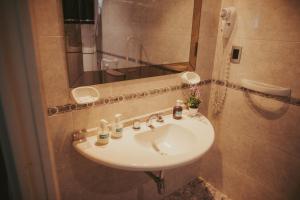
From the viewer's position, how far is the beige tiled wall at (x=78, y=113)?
89cm

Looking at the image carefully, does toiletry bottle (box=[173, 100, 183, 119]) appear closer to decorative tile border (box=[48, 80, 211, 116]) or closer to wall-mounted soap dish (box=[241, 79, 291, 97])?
decorative tile border (box=[48, 80, 211, 116])

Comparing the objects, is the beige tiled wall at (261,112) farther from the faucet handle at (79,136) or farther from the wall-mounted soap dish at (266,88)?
the faucet handle at (79,136)

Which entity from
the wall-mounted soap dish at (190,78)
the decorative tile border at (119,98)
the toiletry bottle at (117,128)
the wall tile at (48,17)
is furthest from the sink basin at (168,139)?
the wall tile at (48,17)

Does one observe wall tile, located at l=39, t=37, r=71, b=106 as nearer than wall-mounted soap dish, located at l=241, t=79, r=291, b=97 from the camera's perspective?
Yes

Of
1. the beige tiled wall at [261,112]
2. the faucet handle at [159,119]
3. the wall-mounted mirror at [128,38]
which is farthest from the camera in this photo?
the faucet handle at [159,119]

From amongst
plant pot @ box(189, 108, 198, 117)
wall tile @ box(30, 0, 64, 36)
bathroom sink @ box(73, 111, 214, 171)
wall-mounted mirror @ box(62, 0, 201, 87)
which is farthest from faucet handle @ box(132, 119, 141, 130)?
wall tile @ box(30, 0, 64, 36)

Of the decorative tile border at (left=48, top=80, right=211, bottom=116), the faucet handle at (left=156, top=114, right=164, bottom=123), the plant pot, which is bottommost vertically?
the faucet handle at (left=156, top=114, right=164, bottom=123)

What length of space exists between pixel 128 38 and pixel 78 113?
530 millimetres

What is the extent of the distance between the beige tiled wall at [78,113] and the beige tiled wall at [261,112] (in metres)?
0.24

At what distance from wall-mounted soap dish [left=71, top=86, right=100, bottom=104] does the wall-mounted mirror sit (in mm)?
32

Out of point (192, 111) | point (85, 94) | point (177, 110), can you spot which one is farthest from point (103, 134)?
point (192, 111)

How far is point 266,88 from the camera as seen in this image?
1322 millimetres

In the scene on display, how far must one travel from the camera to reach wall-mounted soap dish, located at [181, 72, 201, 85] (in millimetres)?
1463

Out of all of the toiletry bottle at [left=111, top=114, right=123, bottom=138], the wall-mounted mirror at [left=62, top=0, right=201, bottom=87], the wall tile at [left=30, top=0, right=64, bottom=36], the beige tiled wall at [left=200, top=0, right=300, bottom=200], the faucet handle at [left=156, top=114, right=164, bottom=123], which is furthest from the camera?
the faucet handle at [left=156, top=114, right=164, bottom=123]
